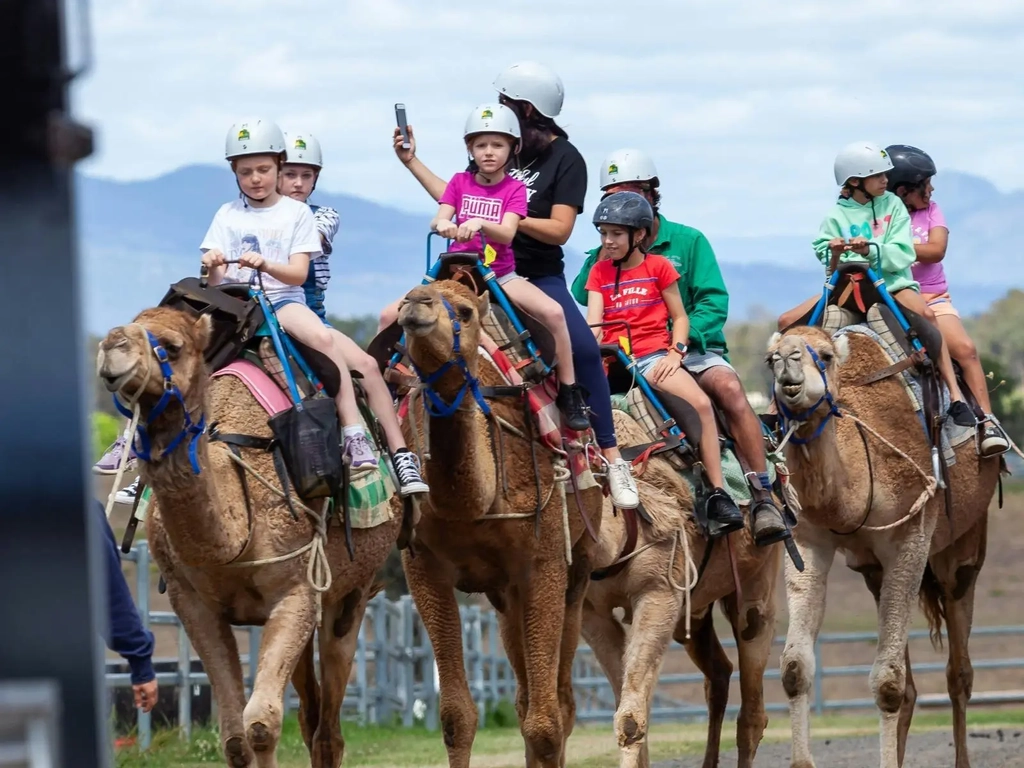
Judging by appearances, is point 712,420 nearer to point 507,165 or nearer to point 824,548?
point 824,548

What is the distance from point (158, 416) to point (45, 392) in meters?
4.55

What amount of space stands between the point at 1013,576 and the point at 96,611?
5051cm

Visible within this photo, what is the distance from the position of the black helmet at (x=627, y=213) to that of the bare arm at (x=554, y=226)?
807 millimetres

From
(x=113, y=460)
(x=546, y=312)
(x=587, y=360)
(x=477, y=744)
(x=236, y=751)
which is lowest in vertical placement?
(x=477, y=744)

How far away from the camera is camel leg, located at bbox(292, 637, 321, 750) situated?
9.94 m

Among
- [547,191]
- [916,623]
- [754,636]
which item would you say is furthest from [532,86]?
[916,623]

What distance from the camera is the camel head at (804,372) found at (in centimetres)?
1039

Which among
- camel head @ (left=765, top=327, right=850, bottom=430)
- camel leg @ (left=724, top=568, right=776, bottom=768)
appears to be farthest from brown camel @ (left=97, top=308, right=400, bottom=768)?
camel leg @ (left=724, top=568, right=776, bottom=768)

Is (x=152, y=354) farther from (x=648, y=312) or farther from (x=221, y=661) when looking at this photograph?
(x=648, y=312)

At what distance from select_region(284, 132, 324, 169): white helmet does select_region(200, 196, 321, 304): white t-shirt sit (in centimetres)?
145

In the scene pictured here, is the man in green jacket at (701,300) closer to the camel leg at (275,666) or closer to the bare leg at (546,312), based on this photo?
the bare leg at (546,312)

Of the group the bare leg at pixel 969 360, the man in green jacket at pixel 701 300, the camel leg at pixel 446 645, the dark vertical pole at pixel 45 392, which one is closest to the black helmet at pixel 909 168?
the bare leg at pixel 969 360

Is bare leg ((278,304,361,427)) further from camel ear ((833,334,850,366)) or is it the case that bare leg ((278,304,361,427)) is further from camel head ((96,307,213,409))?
camel ear ((833,334,850,366))

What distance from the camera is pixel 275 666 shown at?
798cm
